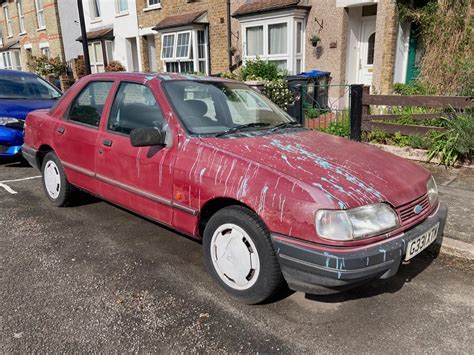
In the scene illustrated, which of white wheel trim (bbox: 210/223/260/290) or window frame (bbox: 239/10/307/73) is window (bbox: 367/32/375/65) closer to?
window frame (bbox: 239/10/307/73)

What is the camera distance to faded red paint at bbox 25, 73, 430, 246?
2.46 m

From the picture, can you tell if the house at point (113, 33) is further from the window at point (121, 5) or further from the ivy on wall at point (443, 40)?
the ivy on wall at point (443, 40)

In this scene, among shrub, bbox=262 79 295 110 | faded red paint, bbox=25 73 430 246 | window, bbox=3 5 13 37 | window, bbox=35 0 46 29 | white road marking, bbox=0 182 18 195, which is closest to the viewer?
faded red paint, bbox=25 73 430 246

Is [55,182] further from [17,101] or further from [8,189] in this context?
[17,101]

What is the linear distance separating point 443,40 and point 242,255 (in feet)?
26.4

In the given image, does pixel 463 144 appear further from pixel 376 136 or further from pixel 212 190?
pixel 212 190

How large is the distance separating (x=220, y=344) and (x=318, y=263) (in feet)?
2.57

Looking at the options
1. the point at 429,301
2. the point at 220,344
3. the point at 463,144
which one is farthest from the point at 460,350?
the point at 463,144

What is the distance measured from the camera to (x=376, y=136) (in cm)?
678

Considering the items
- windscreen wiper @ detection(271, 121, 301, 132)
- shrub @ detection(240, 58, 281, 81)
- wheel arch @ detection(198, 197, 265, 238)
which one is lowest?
wheel arch @ detection(198, 197, 265, 238)

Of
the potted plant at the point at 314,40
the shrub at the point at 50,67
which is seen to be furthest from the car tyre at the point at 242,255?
the shrub at the point at 50,67

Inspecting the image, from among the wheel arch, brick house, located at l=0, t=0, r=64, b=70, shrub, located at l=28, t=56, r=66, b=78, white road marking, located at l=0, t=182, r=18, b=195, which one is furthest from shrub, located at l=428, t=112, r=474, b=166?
brick house, located at l=0, t=0, r=64, b=70

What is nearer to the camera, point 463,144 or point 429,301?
point 429,301

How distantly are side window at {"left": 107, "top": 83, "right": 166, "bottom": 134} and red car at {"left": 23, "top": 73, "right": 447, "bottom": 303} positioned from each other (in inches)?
0.5
